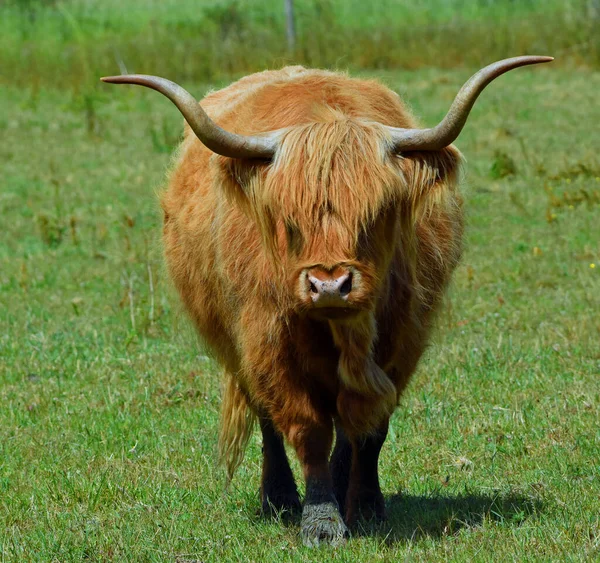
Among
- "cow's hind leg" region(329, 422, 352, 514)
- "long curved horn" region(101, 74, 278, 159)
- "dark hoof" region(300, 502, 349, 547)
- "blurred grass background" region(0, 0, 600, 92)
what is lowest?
"blurred grass background" region(0, 0, 600, 92)

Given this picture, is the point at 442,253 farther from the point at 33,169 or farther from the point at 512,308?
the point at 33,169

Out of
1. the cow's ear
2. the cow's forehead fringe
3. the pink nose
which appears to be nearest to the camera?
the pink nose

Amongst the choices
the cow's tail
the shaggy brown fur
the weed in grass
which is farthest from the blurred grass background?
the shaggy brown fur

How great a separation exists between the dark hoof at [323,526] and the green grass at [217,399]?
8 centimetres

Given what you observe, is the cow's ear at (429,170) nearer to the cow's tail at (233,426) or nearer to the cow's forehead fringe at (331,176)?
the cow's forehead fringe at (331,176)

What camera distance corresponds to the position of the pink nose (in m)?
3.59

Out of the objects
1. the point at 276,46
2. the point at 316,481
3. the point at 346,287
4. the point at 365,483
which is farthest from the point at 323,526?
the point at 276,46

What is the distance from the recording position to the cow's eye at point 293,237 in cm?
382

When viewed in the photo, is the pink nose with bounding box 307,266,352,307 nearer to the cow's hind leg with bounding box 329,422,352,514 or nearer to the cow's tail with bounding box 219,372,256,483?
the cow's hind leg with bounding box 329,422,352,514

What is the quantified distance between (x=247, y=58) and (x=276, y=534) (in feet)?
45.1

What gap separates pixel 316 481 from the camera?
164 inches

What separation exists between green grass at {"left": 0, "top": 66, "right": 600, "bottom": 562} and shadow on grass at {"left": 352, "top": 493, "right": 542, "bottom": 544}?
13mm

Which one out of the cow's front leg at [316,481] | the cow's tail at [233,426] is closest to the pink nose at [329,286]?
the cow's front leg at [316,481]

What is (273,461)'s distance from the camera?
484 centimetres
